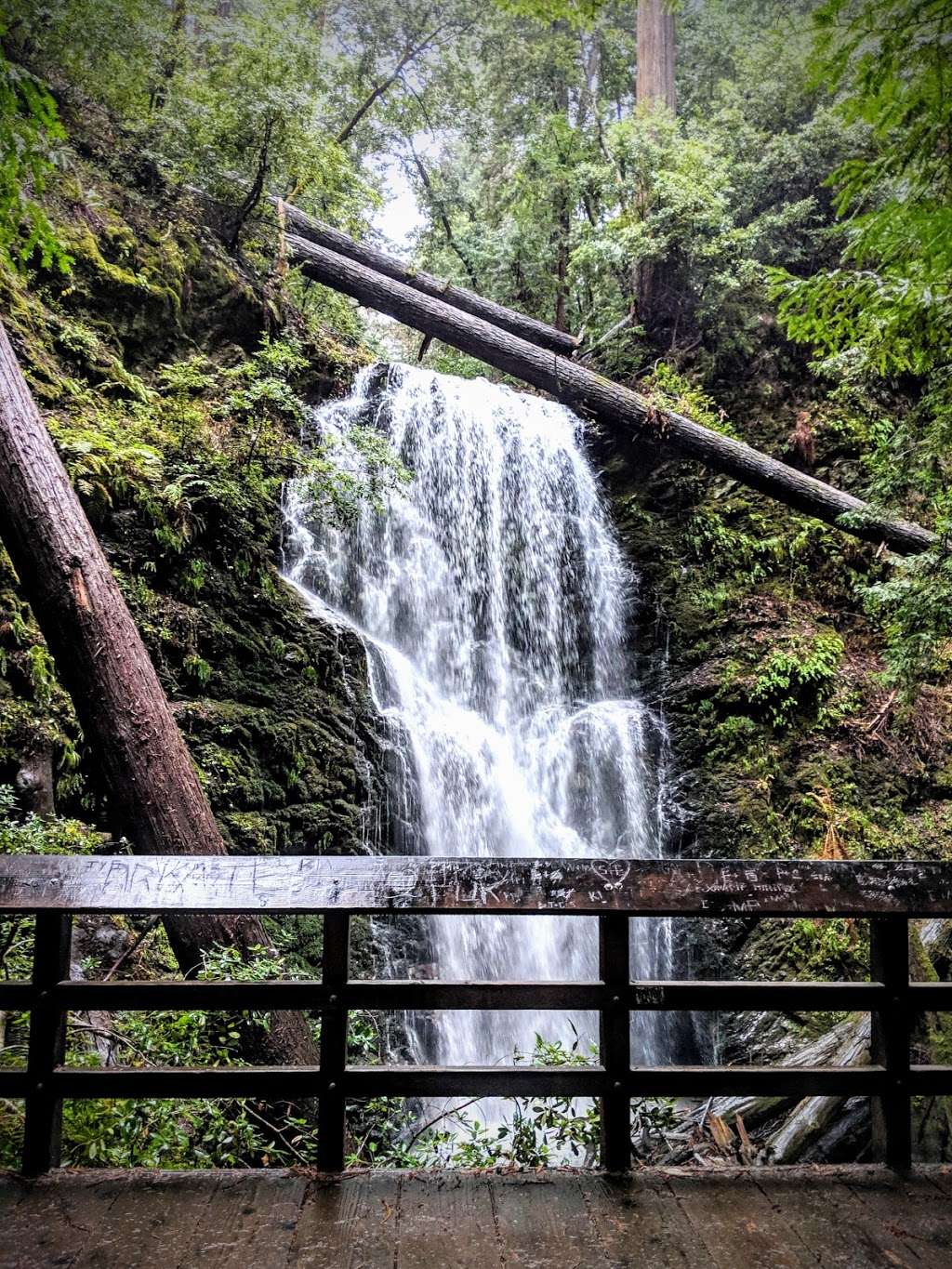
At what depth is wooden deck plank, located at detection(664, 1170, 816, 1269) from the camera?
1962mm

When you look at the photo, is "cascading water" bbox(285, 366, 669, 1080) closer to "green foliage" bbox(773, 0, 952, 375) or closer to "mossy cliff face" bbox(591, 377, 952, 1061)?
"mossy cliff face" bbox(591, 377, 952, 1061)

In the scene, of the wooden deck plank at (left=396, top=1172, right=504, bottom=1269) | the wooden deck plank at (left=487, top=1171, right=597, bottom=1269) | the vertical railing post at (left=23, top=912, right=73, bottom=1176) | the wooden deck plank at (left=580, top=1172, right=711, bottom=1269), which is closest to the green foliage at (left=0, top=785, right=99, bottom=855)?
the vertical railing post at (left=23, top=912, right=73, bottom=1176)

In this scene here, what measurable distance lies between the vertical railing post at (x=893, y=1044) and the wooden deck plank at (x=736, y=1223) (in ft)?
1.58

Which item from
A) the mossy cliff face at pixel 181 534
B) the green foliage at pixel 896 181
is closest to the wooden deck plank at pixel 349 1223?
the mossy cliff face at pixel 181 534

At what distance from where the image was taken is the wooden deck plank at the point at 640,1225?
1952 millimetres

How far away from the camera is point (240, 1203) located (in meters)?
2.16

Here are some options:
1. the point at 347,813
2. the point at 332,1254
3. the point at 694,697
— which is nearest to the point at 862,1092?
the point at 332,1254

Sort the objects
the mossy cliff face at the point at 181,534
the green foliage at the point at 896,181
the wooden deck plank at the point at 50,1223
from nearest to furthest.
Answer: the wooden deck plank at the point at 50,1223, the green foliage at the point at 896,181, the mossy cliff face at the point at 181,534

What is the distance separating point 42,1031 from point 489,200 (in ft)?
59.2

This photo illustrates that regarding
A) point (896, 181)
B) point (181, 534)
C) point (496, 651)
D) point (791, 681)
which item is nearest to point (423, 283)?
point (496, 651)

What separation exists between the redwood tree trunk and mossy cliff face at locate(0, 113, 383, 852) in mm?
10229

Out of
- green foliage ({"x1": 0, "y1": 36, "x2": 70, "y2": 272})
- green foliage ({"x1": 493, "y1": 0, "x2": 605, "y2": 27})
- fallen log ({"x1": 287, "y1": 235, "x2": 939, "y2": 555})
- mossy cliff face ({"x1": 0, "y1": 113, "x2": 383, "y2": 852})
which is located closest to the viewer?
green foliage ({"x1": 0, "y1": 36, "x2": 70, "y2": 272})

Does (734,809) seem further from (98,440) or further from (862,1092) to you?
(98,440)

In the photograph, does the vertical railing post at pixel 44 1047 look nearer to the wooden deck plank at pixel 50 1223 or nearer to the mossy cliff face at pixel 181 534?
the wooden deck plank at pixel 50 1223
